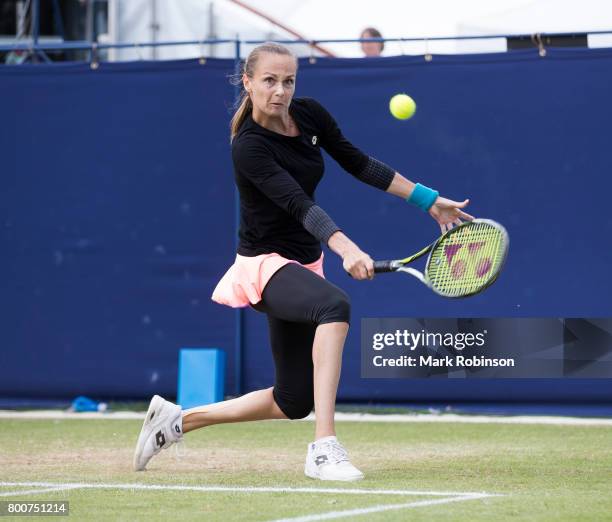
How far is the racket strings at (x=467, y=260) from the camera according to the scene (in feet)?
14.4

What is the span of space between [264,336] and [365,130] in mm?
1495

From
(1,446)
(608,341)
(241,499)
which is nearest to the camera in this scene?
(241,499)

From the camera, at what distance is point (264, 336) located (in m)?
8.15

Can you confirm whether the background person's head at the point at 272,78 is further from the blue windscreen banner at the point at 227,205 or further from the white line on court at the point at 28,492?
the blue windscreen banner at the point at 227,205

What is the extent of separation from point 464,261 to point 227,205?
3.90 m

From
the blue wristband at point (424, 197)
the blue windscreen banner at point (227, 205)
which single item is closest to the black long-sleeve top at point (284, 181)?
the blue wristband at point (424, 197)

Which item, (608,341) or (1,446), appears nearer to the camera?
(1,446)

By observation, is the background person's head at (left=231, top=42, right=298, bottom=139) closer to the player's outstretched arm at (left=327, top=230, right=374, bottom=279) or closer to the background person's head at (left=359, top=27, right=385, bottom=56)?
the player's outstretched arm at (left=327, top=230, right=374, bottom=279)

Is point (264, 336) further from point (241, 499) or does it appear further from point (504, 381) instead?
point (241, 499)

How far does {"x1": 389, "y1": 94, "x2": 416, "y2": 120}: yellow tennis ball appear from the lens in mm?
7883

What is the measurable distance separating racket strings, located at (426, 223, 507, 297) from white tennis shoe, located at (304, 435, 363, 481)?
694 millimetres

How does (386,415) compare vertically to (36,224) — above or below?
below

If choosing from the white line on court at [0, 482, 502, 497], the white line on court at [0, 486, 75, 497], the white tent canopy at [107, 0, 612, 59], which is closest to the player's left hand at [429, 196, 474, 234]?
the white line on court at [0, 482, 502, 497]

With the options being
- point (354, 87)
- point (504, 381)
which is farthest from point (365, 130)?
point (504, 381)
